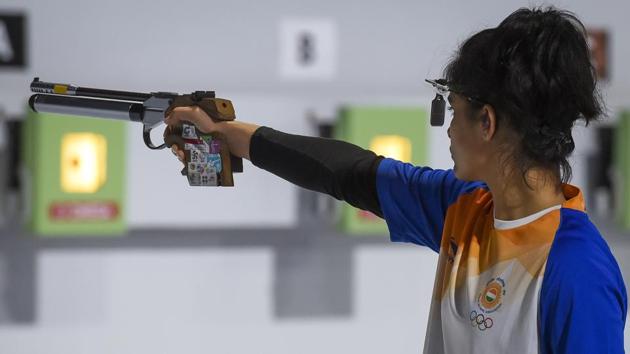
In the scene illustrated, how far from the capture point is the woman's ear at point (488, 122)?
882mm

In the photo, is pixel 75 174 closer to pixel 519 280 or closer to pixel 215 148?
pixel 215 148

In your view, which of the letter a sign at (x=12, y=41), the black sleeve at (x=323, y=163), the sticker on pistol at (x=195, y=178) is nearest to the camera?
the black sleeve at (x=323, y=163)

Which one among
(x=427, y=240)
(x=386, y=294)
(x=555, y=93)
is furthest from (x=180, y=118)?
(x=386, y=294)

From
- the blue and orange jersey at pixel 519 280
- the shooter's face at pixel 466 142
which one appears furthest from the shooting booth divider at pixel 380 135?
the shooter's face at pixel 466 142

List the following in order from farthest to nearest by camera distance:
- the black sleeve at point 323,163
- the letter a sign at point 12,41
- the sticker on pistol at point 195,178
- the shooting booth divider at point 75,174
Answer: the letter a sign at point 12,41
the shooting booth divider at point 75,174
the sticker on pistol at point 195,178
the black sleeve at point 323,163

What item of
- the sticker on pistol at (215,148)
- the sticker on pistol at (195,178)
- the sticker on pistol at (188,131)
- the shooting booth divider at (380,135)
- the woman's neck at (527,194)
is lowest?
the woman's neck at (527,194)

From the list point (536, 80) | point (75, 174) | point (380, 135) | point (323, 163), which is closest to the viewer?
point (536, 80)

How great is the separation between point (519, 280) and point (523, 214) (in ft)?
0.24

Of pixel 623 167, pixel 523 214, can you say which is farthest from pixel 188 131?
pixel 623 167

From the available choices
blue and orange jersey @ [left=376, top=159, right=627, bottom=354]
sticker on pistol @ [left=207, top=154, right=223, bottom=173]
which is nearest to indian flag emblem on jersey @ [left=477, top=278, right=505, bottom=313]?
blue and orange jersey @ [left=376, top=159, right=627, bottom=354]

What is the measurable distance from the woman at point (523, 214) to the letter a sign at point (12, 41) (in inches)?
50.9

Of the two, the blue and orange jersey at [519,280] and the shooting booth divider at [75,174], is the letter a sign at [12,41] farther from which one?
the blue and orange jersey at [519,280]

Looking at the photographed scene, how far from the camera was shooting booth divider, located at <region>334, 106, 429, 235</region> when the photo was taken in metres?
1.97

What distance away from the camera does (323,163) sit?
44.6 inches
